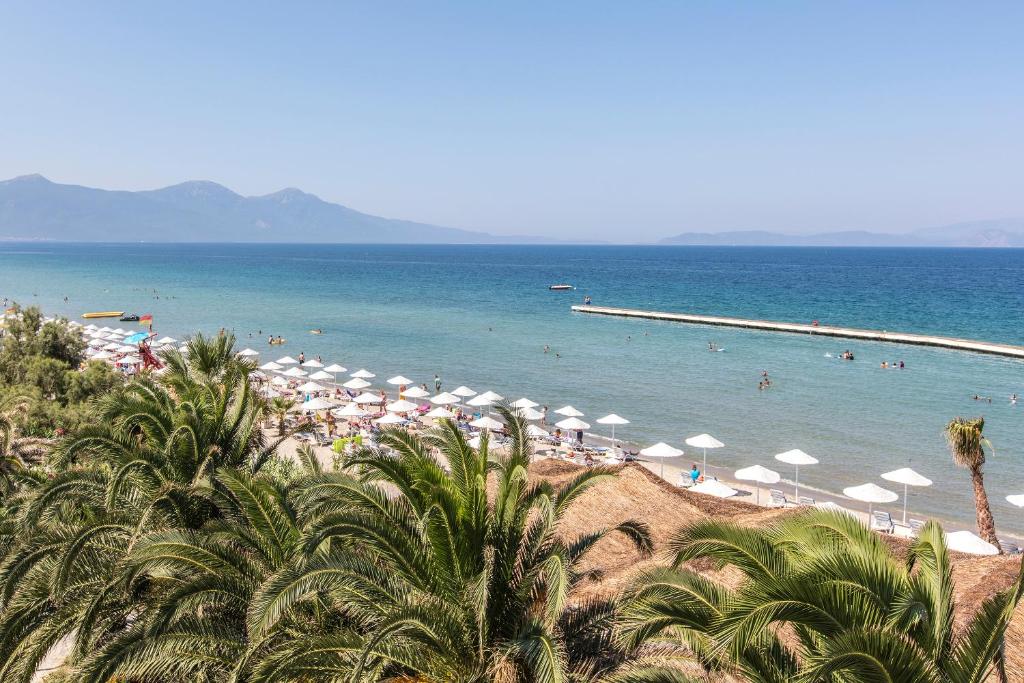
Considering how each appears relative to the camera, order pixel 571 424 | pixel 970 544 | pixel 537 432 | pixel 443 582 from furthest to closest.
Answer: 1. pixel 537 432
2. pixel 571 424
3. pixel 970 544
4. pixel 443 582

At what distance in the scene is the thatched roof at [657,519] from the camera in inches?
349

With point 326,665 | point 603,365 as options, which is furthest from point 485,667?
point 603,365

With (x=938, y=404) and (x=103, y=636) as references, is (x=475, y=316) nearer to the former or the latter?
(x=938, y=404)

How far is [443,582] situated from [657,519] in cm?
707

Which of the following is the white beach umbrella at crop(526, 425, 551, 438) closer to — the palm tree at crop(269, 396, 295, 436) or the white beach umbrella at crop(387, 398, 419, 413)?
the white beach umbrella at crop(387, 398, 419, 413)

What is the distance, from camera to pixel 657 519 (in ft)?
42.4

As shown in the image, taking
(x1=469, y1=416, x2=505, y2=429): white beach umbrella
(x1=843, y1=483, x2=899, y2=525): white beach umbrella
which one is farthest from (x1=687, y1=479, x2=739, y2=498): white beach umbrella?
(x1=469, y1=416, x2=505, y2=429): white beach umbrella

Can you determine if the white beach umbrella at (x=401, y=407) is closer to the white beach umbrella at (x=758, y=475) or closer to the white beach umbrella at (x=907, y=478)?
the white beach umbrella at (x=758, y=475)

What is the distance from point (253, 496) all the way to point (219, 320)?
194 ft

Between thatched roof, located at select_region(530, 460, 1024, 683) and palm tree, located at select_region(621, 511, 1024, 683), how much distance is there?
2.70 m

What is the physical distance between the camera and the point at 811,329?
55625 millimetres

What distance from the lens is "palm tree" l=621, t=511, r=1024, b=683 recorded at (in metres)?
4.49

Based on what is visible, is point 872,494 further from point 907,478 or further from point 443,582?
point 443,582

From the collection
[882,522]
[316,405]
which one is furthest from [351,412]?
[882,522]
